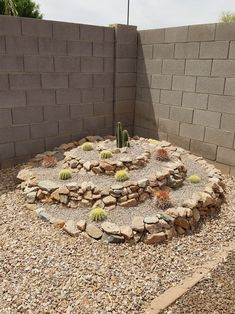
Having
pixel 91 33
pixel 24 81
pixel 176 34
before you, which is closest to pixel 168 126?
pixel 176 34

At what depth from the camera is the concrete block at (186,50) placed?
4988 mm

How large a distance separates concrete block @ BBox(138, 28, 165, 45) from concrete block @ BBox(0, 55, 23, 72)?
2.48 m

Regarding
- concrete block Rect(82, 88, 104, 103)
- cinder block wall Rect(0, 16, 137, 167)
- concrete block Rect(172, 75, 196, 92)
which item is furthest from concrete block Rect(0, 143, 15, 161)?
concrete block Rect(172, 75, 196, 92)

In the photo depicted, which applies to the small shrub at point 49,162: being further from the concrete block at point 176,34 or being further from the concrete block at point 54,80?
the concrete block at point 176,34

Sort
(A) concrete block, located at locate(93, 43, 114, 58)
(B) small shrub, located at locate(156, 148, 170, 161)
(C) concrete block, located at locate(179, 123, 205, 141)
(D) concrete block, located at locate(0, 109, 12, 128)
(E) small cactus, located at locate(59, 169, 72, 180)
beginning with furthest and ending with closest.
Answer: (A) concrete block, located at locate(93, 43, 114, 58) → (C) concrete block, located at locate(179, 123, 205, 141) → (D) concrete block, located at locate(0, 109, 12, 128) → (B) small shrub, located at locate(156, 148, 170, 161) → (E) small cactus, located at locate(59, 169, 72, 180)

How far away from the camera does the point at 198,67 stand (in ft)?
16.4

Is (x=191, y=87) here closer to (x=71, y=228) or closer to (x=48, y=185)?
(x=48, y=185)

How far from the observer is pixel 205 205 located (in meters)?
3.74

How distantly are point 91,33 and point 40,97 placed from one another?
1541mm

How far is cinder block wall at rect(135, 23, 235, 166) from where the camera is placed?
4.67 meters

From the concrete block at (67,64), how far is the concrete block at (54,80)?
0.10 meters

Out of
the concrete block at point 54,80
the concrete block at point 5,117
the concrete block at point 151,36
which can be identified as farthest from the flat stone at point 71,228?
the concrete block at point 151,36

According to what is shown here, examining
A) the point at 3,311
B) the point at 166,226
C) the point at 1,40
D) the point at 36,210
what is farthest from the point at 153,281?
the point at 1,40

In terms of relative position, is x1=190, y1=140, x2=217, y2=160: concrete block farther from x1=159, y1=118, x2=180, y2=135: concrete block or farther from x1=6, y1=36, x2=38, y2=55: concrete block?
x1=6, y1=36, x2=38, y2=55: concrete block
